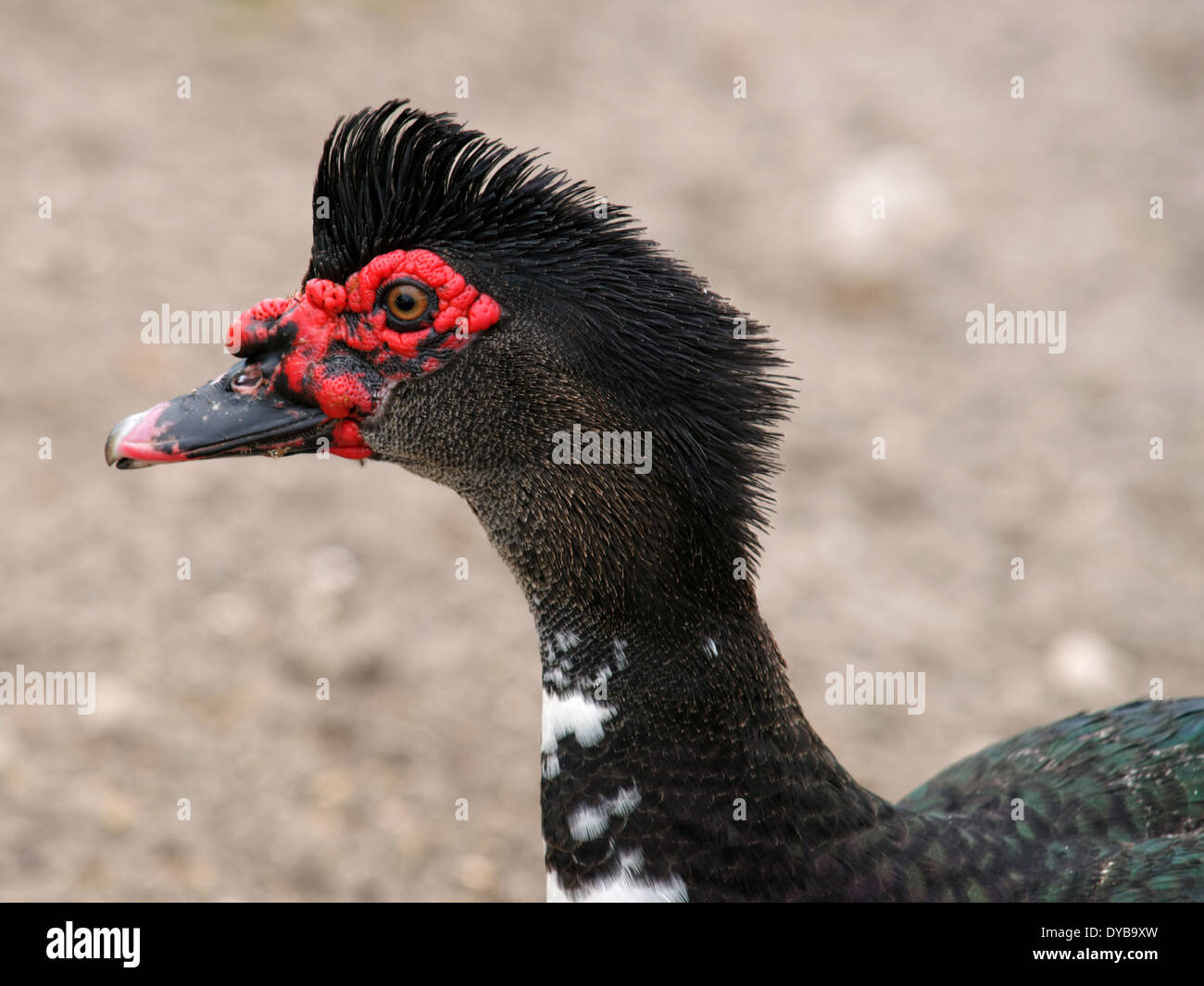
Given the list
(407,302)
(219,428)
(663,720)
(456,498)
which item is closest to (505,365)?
(407,302)

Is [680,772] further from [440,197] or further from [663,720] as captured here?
[440,197]

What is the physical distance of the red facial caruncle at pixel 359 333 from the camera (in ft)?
9.62

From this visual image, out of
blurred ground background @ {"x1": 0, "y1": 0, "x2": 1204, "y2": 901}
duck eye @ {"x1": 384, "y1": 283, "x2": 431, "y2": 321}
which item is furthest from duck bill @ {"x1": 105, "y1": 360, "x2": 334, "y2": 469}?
blurred ground background @ {"x1": 0, "y1": 0, "x2": 1204, "y2": 901}

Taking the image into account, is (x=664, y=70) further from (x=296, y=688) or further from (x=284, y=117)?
(x=296, y=688)

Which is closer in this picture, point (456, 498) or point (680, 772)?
point (680, 772)

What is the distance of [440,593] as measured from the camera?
5879 mm

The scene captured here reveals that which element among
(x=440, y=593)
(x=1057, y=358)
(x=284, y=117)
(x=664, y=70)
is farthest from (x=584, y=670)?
(x=664, y=70)

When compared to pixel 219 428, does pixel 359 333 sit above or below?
above

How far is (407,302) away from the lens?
117 inches

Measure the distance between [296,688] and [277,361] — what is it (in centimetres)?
254

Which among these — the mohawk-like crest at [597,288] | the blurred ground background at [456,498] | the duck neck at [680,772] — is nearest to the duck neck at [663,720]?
the duck neck at [680,772]

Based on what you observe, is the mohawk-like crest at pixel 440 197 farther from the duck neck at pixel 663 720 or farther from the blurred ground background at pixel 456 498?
the blurred ground background at pixel 456 498

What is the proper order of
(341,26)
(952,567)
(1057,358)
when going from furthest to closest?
(341,26) < (1057,358) < (952,567)

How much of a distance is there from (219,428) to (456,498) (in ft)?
10.8
